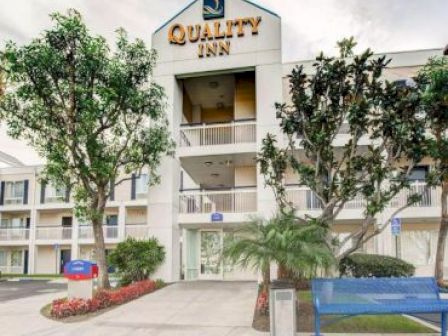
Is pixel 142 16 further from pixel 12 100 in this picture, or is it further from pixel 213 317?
pixel 213 317

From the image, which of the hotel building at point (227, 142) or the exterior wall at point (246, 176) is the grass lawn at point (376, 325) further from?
the exterior wall at point (246, 176)

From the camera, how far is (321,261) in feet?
28.5

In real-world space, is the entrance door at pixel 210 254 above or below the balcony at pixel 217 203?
below

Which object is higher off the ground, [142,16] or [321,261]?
[142,16]

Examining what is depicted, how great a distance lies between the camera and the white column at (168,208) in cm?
1778

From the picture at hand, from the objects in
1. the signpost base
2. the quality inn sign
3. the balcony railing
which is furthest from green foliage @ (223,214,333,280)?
the quality inn sign

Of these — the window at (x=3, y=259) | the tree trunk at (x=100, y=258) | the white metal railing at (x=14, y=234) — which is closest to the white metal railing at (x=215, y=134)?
the tree trunk at (x=100, y=258)

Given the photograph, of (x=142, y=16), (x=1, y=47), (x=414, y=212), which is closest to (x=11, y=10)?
(x=1, y=47)

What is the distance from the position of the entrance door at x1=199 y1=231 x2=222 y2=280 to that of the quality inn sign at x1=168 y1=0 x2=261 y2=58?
28.8ft

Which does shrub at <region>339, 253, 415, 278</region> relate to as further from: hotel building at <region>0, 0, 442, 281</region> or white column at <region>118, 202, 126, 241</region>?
white column at <region>118, 202, 126, 241</region>

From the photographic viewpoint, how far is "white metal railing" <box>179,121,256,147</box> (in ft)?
63.7

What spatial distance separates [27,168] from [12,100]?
25.8m

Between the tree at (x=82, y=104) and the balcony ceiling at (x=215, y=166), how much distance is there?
4325 millimetres

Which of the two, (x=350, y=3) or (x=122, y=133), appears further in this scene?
(x=122, y=133)
